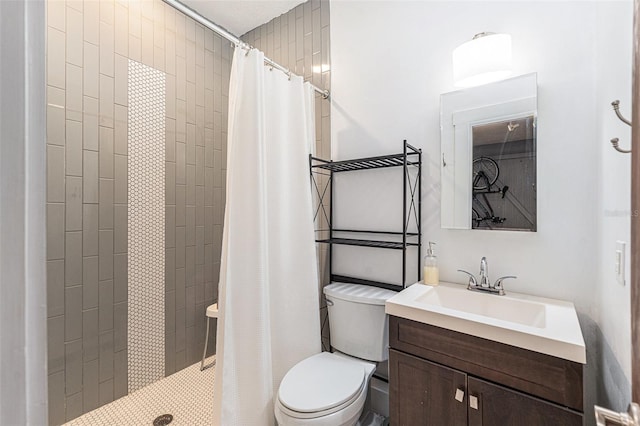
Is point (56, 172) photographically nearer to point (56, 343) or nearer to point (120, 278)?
point (120, 278)

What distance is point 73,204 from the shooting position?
160cm

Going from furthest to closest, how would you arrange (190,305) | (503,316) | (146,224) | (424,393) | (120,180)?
(190,305) → (146,224) → (120,180) → (503,316) → (424,393)

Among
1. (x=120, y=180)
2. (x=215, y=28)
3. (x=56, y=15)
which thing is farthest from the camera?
(x=120, y=180)

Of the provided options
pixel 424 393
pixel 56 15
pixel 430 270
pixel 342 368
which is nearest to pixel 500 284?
pixel 430 270

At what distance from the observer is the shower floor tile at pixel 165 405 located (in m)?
1.66

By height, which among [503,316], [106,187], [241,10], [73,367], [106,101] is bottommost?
[73,367]

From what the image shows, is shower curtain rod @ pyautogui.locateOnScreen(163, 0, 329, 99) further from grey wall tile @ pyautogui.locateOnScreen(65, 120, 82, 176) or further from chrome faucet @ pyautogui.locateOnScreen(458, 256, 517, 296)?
chrome faucet @ pyautogui.locateOnScreen(458, 256, 517, 296)

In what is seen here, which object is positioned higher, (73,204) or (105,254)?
(73,204)

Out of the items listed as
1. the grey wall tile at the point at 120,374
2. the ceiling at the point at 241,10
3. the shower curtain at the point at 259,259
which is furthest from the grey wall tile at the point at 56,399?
the ceiling at the point at 241,10

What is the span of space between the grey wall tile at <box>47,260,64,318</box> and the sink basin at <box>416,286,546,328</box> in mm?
1819

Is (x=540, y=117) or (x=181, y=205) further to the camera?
(x=181, y=205)

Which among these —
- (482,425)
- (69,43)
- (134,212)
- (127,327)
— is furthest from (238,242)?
(69,43)

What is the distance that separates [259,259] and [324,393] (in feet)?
2.13

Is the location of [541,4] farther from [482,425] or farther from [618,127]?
[482,425]
